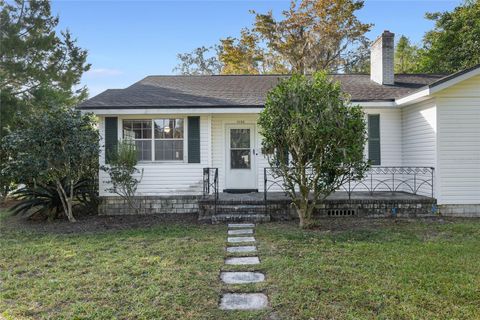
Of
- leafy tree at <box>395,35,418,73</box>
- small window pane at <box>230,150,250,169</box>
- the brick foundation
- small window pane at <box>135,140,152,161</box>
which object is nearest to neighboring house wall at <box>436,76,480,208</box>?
small window pane at <box>230,150,250,169</box>

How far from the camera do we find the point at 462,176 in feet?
27.0

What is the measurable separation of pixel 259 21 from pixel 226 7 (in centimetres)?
907

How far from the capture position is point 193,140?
9.30 m

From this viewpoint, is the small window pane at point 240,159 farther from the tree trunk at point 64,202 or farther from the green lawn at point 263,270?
the tree trunk at point 64,202

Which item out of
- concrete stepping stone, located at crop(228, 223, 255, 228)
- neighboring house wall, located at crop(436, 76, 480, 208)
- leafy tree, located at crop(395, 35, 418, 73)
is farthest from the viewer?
leafy tree, located at crop(395, 35, 418, 73)

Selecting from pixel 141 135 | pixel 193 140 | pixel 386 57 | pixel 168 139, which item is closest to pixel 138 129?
pixel 141 135

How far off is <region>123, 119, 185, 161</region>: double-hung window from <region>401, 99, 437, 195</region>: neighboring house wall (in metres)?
5.94

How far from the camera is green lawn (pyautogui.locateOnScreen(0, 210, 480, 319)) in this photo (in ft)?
10.8

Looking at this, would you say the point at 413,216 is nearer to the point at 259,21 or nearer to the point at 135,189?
the point at 135,189

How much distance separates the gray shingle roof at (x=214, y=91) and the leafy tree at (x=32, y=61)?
341cm

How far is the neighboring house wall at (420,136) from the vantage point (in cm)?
827

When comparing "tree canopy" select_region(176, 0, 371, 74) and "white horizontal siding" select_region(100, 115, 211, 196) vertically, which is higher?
"tree canopy" select_region(176, 0, 371, 74)

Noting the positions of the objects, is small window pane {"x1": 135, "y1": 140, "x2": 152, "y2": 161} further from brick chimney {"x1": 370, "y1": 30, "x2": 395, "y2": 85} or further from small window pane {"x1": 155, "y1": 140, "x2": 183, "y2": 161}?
brick chimney {"x1": 370, "y1": 30, "x2": 395, "y2": 85}

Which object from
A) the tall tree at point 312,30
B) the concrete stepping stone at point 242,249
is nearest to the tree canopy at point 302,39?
the tall tree at point 312,30
